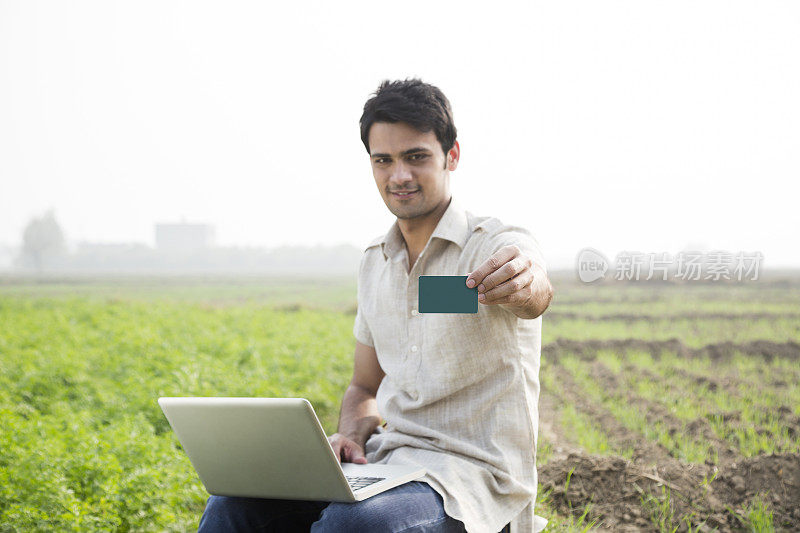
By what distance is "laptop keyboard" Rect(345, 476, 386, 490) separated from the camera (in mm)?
1756

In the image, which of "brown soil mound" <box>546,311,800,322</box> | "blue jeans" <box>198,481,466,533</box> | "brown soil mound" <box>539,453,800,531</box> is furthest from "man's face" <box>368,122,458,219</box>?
"brown soil mound" <box>546,311,800,322</box>

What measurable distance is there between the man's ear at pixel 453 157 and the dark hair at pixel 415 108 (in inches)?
1.7

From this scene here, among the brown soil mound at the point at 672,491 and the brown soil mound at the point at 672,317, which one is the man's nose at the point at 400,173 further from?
the brown soil mound at the point at 672,317

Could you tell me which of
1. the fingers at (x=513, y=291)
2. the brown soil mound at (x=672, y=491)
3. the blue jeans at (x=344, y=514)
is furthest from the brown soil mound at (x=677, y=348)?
the fingers at (x=513, y=291)

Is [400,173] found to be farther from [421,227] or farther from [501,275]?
[501,275]

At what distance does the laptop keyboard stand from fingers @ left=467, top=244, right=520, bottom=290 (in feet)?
2.02

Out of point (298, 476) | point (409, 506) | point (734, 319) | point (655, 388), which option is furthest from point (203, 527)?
point (734, 319)

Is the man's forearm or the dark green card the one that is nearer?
the dark green card

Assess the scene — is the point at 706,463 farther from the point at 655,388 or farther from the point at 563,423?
the point at 655,388

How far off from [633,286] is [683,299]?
183 inches

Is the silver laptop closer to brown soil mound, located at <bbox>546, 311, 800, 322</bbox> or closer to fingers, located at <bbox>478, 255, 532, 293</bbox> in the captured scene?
fingers, located at <bbox>478, 255, 532, 293</bbox>

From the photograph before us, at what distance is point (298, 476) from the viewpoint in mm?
1754

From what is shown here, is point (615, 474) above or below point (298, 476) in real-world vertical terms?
below

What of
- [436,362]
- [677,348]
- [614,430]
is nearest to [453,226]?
[436,362]
